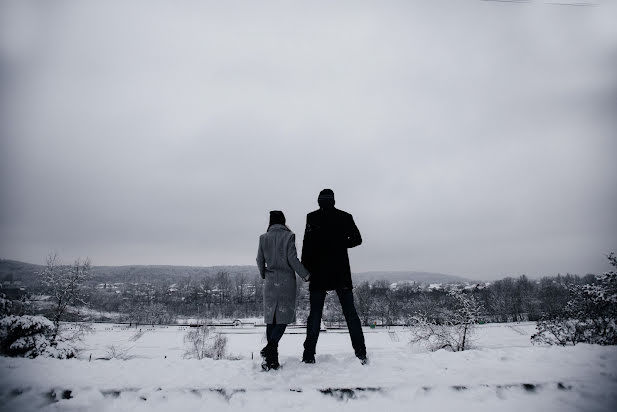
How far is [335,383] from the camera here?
8.86ft

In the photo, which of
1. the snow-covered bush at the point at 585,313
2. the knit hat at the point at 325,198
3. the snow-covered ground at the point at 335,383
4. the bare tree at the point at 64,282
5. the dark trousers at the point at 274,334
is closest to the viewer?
the snow-covered ground at the point at 335,383

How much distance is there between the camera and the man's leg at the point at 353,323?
11.6 ft

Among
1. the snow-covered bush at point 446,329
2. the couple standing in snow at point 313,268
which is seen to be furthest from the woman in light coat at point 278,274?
the snow-covered bush at point 446,329

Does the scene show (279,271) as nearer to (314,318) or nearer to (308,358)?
(314,318)

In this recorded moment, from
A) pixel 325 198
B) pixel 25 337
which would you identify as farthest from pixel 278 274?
pixel 25 337

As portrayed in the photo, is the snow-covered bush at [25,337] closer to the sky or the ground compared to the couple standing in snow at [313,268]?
closer to the ground

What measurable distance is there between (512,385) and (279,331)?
2.29m

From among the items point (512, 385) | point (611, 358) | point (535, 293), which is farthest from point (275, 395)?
point (535, 293)

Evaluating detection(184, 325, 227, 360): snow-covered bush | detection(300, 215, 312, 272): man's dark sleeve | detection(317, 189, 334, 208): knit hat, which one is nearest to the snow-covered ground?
detection(300, 215, 312, 272): man's dark sleeve

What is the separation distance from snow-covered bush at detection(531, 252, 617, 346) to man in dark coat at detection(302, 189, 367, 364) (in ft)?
26.8

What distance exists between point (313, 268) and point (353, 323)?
0.82 m

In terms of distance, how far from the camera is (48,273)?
21.8 metres

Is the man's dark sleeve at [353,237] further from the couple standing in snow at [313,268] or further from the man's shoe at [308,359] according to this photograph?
the man's shoe at [308,359]

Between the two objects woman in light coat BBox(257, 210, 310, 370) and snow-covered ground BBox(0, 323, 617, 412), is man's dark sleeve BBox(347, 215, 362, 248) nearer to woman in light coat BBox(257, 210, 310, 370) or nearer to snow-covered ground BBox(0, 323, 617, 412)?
woman in light coat BBox(257, 210, 310, 370)
